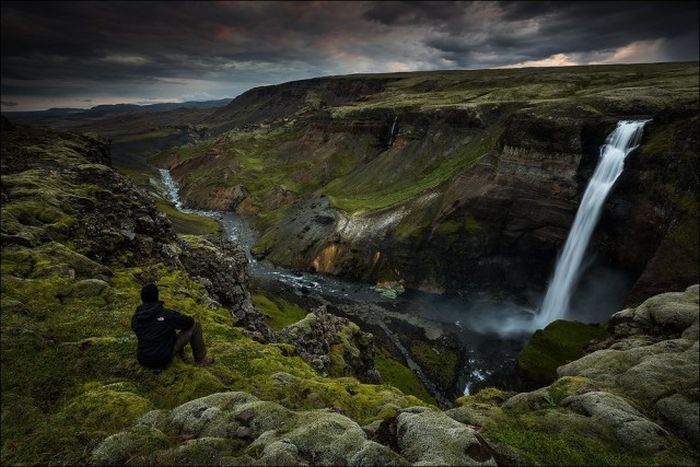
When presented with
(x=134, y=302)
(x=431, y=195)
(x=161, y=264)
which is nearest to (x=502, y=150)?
(x=431, y=195)

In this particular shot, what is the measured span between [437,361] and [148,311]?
48.6 metres

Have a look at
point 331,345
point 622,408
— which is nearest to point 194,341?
point 622,408

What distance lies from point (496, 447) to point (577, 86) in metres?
150

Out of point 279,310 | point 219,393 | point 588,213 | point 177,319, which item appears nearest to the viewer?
point 219,393

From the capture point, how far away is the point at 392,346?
6116 cm

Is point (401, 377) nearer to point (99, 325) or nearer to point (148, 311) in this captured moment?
point (99, 325)

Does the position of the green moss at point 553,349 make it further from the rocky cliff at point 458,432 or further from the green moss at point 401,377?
the rocky cliff at point 458,432

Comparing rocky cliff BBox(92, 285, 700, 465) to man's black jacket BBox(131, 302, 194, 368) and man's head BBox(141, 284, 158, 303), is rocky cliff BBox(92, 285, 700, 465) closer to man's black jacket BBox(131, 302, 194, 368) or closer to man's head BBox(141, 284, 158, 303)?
man's black jacket BBox(131, 302, 194, 368)

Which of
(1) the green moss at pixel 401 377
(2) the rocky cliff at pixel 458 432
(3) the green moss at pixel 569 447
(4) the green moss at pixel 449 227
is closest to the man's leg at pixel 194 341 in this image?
(2) the rocky cliff at pixel 458 432

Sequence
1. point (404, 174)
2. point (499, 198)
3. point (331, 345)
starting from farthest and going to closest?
1. point (404, 174)
2. point (499, 198)
3. point (331, 345)

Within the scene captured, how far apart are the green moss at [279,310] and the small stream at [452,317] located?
9614 mm

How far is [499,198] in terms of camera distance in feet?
259

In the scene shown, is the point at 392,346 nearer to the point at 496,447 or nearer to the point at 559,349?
the point at 559,349

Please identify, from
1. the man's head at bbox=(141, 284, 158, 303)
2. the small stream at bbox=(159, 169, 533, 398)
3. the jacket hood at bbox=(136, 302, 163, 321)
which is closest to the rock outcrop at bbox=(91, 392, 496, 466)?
the jacket hood at bbox=(136, 302, 163, 321)
